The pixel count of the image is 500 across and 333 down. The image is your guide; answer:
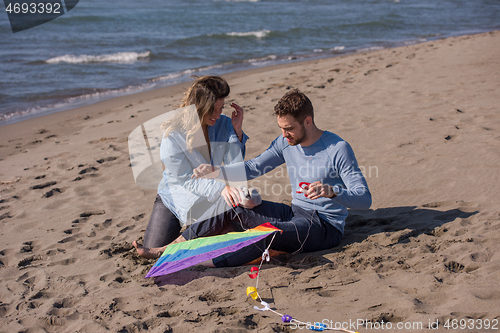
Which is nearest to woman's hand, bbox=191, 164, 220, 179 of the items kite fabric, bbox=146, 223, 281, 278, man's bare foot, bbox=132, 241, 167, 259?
kite fabric, bbox=146, 223, 281, 278

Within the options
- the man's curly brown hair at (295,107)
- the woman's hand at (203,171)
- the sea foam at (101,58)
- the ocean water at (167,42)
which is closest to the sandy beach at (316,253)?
the woman's hand at (203,171)

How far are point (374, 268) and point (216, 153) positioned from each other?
164cm

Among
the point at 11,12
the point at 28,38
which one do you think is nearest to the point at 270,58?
the point at 28,38

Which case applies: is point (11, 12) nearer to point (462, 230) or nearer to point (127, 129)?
point (127, 129)

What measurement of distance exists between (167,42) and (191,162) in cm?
1408

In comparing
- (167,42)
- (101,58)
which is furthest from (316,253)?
(167,42)

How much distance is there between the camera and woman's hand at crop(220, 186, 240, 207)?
2.93 meters

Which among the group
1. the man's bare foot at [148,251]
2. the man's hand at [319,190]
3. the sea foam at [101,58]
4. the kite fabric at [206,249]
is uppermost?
the sea foam at [101,58]

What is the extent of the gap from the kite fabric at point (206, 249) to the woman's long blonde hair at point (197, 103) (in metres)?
0.85

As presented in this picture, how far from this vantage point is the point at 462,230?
2971mm

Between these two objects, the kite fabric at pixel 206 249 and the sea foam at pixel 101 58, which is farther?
the sea foam at pixel 101 58

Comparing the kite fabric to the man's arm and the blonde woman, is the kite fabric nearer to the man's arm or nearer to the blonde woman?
the blonde woman

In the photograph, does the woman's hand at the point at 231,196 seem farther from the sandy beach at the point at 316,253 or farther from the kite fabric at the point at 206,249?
the sandy beach at the point at 316,253

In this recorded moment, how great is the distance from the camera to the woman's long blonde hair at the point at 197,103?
10.3ft
